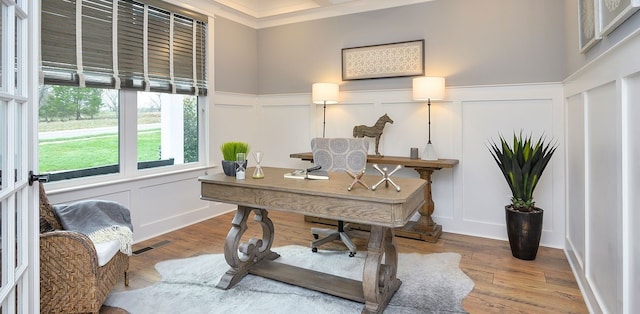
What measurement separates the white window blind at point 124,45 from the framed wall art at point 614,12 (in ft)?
11.4

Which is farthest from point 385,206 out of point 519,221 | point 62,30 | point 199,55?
point 199,55

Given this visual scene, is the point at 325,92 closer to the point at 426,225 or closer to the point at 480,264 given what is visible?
the point at 426,225

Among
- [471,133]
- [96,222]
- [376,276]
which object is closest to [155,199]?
[96,222]

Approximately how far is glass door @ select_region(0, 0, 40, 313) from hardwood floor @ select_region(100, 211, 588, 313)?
3.23 ft

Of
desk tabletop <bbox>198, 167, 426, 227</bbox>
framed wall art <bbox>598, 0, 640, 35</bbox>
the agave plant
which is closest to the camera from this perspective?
framed wall art <bbox>598, 0, 640, 35</bbox>

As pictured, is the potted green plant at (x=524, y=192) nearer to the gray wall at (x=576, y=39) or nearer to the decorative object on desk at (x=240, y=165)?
the gray wall at (x=576, y=39)

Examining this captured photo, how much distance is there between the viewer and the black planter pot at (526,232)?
299 cm

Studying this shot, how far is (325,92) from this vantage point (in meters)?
4.13

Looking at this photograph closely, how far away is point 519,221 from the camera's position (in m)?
3.03

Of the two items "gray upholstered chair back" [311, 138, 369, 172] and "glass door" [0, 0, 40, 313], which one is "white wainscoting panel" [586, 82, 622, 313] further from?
"glass door" [0, 0, 40, 313]

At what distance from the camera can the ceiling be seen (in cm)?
414

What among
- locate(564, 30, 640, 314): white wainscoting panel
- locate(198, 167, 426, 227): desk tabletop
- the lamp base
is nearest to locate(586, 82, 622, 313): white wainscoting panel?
locate(564, 30, 640, 314): white wainscoting panel

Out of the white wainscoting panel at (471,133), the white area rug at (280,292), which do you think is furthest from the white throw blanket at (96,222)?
the white wainscoting panel at (471,133)

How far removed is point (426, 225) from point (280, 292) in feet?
5.80
